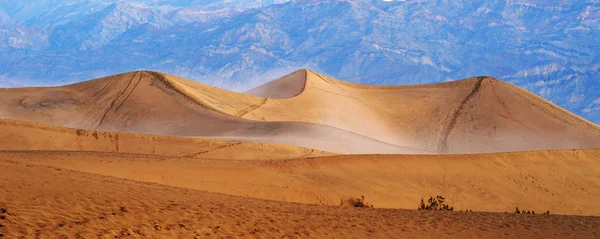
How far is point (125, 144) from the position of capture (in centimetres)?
3294

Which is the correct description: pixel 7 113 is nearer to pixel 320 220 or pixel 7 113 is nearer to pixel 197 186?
pixel 197 186

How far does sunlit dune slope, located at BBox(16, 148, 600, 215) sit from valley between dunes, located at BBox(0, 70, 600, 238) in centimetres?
8

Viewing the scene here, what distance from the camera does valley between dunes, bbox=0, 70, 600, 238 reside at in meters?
12.8

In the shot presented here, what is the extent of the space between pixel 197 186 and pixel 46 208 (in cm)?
759

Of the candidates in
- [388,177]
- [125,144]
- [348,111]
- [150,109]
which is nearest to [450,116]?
[348,111]

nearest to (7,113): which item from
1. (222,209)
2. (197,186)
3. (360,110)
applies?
(360,110)

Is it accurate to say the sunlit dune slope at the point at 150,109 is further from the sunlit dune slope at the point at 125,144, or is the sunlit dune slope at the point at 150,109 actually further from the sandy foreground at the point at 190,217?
the sandy foreground at the point at 190,217

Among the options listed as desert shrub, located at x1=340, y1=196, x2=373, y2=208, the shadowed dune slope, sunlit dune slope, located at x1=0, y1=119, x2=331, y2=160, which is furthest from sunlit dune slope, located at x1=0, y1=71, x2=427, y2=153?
desert shrub, located at x1=340, y1=196, x2=373, y2=208

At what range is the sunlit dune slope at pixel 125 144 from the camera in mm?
31016

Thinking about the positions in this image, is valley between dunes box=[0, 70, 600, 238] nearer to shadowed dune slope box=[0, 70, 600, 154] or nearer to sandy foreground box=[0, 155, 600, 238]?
sandy foreground box=[0, 155, 600, 238]

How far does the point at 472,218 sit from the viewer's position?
15258mm

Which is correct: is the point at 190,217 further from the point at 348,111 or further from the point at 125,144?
the point at 348,111

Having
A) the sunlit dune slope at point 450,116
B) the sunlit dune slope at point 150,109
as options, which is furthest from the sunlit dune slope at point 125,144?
the sunlit dune slope at point 450,116

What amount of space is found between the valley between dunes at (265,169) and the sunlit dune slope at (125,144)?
9 centimetres
